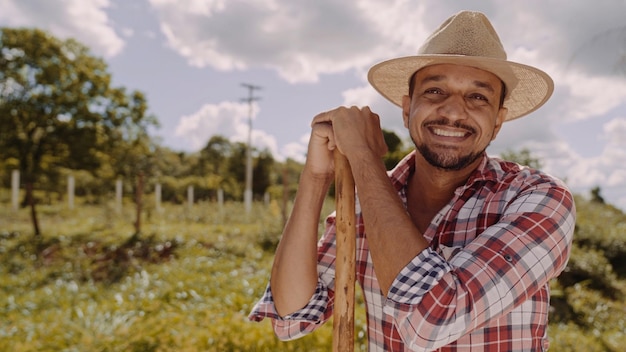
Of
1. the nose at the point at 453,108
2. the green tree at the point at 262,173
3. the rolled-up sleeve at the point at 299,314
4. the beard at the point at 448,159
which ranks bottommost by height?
the rolled-up sleeve at the point at 299,314

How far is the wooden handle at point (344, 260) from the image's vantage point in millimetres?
1595

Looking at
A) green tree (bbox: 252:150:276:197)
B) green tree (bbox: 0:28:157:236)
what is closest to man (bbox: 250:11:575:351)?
green tree (bbox: 0:28:157:236)

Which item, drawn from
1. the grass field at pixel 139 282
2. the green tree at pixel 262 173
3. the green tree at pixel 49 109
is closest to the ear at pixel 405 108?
the grass field at pixel 139 282

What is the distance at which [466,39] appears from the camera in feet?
5.50

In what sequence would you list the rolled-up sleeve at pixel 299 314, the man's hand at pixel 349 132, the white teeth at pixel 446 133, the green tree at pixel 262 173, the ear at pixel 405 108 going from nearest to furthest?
the man's hand at pixel 349 132
the white teeth at pixel 446 133
the rolled-up sleeve at pixel 299 314
the ear at pixel 405 108
the green tree at pixel 262 173

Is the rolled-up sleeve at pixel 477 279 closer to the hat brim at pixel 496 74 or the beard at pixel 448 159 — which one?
the beard at pixel 448 159

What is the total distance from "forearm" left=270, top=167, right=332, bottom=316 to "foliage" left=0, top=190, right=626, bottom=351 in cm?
242

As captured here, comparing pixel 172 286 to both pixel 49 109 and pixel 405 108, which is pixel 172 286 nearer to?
pixel 405 108


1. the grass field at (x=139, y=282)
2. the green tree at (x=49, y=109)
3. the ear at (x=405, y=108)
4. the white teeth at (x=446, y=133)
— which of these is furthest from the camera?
the green tree at (x=49, y=109)

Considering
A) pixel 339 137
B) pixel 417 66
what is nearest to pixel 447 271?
pixel 339 137

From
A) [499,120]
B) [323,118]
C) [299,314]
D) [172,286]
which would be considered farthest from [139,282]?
[499,120]

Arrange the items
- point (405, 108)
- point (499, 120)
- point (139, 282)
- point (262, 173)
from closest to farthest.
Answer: point (499, 120)
point (405, 108)
point (139, 282)
point (262, 173)

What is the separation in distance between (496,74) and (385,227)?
0.77m

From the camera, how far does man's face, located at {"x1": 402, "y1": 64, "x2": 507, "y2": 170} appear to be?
165 centimetres
